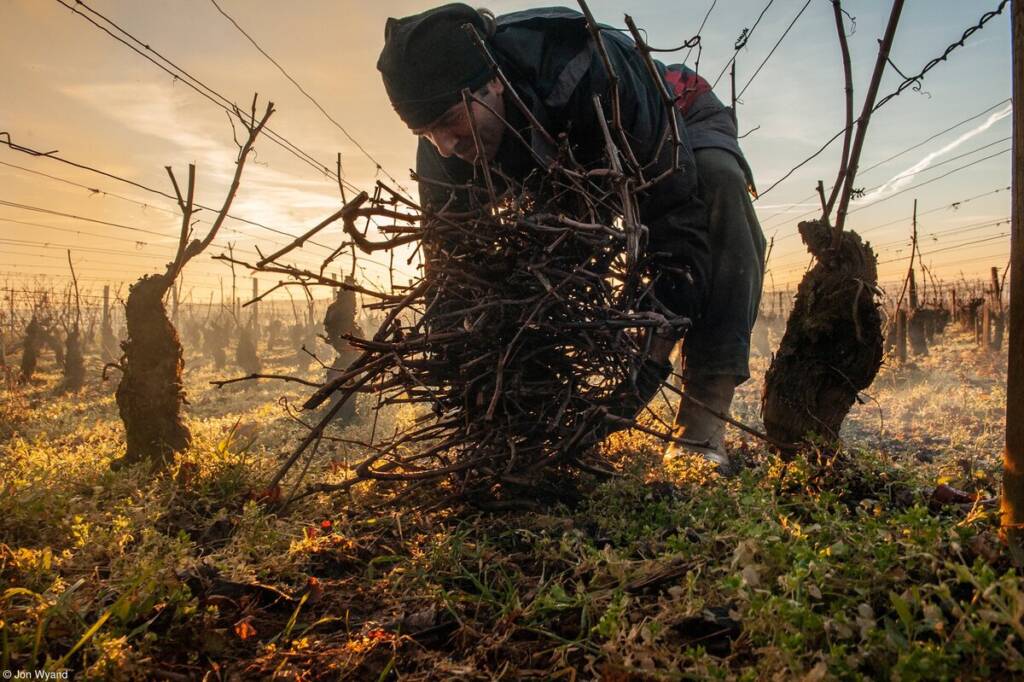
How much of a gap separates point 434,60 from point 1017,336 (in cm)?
208

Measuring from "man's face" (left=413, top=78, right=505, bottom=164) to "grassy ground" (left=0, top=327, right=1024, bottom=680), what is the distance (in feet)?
5.03

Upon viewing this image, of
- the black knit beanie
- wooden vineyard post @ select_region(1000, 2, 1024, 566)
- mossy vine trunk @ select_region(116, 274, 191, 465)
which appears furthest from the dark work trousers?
mossy vine trunk @ select_region(116, 274, 191, 465)

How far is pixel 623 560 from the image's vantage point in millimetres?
1433

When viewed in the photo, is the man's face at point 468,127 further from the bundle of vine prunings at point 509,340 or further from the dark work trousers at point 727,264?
the dark work trousers at point 727,264

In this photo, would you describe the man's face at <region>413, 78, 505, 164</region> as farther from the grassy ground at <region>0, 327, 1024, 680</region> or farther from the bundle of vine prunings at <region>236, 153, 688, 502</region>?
the grassy ground at <region>0, 327, 1024, 680</region>

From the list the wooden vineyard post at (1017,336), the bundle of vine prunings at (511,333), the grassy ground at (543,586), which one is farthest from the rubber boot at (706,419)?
the wooden vineyard post at (1017,336)

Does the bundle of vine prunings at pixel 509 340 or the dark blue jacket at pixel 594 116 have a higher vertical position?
the dark blue jacket at pixel 594 116

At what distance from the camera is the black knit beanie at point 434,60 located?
2258 mm

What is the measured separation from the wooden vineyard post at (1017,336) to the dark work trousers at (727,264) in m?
1.44

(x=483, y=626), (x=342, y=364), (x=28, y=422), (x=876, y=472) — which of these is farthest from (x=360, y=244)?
(x=28, y=422)

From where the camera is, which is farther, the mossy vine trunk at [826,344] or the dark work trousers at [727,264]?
the dark work trousers at [727,264]

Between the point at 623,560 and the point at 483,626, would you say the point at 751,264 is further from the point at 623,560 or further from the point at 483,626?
the point at 483,626

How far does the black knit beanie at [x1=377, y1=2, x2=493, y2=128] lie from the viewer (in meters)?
2.26

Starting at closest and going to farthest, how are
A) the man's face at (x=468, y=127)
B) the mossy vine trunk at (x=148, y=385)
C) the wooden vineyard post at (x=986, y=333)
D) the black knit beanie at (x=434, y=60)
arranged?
1. the black knit beanie at (x=434, y=60)
2. the man's face at (x=468, y=127)
3. the mossy vine trunk at (x=148, y=385)
4. the wooden vineyard post at (x=986, y=333)
